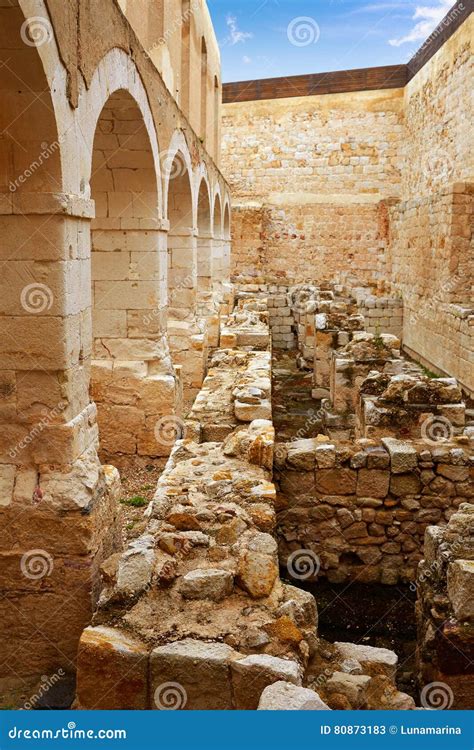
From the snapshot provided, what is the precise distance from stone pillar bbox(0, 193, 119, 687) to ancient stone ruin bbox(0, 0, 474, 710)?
1 centimetres

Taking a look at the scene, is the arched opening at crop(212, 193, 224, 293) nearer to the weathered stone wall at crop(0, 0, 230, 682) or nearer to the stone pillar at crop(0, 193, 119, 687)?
the weathered stone wall at crop(0, 0, 230, 682)

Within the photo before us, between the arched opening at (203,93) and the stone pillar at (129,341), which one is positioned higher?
the arched opening at (203,93)

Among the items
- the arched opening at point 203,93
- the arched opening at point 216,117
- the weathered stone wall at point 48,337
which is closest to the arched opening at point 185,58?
the arched opening at point 203,93

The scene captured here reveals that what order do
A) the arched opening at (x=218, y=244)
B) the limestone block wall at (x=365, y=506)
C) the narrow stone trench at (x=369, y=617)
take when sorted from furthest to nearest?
the arched opening at (x=218, y=244)
the limestone block wall at (x=365, y=506)
the narrow stone trench at (x=369, y=617)

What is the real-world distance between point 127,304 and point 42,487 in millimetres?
3273

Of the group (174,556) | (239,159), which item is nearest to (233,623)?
(174,556)

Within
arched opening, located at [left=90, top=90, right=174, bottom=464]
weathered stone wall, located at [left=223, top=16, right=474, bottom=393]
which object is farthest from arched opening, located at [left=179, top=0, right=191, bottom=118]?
weathered stone wall, located at [left=223, top=16, right=474, bottom=393]

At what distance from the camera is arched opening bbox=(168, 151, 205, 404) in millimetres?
9539

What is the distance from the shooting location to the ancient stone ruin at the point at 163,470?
3123 millimetres

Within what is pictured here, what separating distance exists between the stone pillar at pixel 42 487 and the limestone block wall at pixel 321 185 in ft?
65.2

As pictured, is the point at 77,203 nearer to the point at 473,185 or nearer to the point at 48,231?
the point at 48,231

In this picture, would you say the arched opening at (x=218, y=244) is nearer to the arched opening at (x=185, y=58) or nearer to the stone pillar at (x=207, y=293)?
the stone pillar at (x=207, y=293)

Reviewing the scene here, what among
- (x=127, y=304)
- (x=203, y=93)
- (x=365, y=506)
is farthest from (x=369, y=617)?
(x=203, y=93)

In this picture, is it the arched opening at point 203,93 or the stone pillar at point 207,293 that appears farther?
the arched opening at point 203,93
